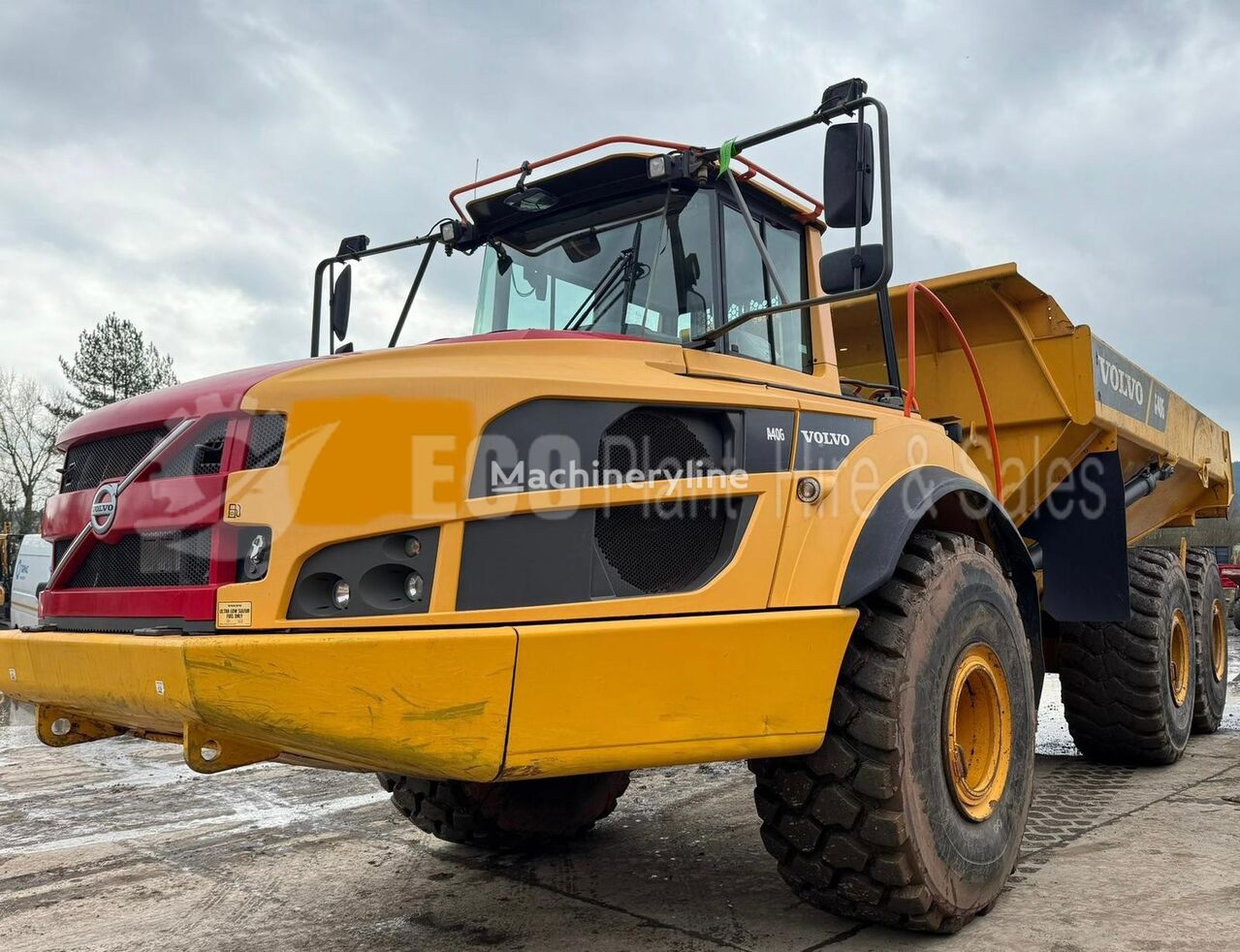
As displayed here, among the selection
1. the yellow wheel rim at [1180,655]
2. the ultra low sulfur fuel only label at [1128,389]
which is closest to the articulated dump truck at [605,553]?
the ultra low sulfur fuel only label at [1128,389]

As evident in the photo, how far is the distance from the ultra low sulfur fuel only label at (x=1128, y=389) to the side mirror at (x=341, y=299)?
356 cm

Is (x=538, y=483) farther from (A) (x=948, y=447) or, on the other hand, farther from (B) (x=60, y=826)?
(B) (x=60, y=826)

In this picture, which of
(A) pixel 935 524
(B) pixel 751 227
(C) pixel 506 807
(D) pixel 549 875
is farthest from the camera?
(C) pixel 506 807

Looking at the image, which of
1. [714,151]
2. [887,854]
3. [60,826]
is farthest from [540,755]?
Answer: [60,826]

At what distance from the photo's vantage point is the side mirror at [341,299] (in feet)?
14.7

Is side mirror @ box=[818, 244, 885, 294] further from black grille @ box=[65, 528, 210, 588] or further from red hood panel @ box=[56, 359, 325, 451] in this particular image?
black grille @ box=[65, 528, 210, 588]

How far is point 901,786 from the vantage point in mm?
3064

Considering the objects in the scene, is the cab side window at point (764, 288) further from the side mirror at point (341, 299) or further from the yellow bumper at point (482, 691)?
the side mirror at point (341, 299)

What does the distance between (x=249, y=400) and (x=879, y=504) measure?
183 cm

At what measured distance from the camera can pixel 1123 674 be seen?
586cm

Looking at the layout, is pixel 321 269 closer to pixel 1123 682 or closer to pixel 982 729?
pixel 982 729

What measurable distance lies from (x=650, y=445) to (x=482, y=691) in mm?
815

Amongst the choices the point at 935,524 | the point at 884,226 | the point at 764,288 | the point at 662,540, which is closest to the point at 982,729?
the point at 935,524

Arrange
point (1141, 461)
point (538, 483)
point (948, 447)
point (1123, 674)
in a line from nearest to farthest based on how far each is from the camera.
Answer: point (538, 483) < point (948, 447) < point (1123, 674) < point (1141, 461)
